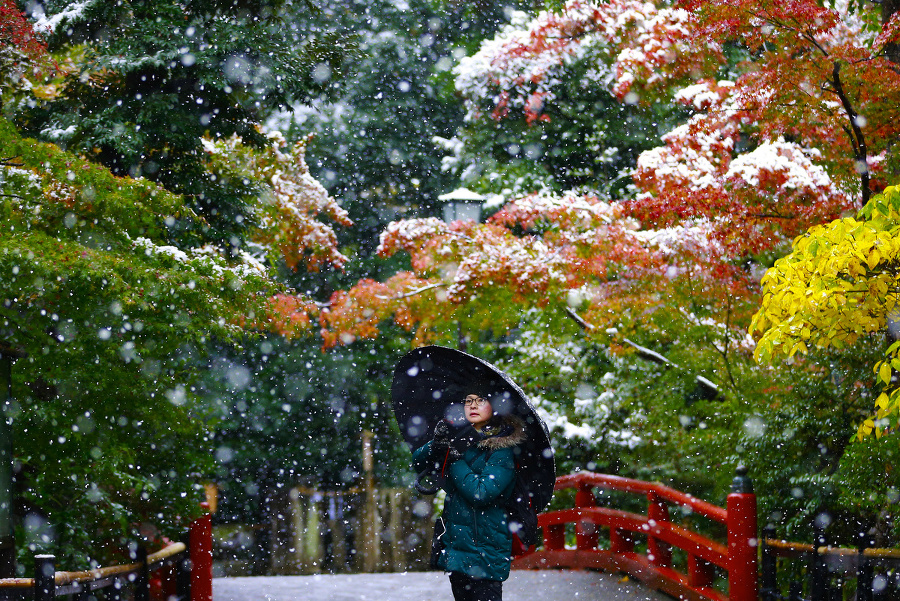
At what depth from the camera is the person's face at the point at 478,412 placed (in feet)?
15.0

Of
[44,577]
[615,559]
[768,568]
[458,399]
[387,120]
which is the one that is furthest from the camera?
[387,120]

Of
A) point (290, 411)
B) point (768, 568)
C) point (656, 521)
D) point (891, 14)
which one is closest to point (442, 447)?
point (768, 568)

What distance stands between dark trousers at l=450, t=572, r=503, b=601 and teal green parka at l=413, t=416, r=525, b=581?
6cm

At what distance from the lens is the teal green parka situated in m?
4.41

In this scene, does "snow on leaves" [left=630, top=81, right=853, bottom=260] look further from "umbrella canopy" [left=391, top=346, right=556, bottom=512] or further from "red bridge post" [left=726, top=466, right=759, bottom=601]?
"umbrella canopy" [left=391, top=346, right=556, bottom=512]

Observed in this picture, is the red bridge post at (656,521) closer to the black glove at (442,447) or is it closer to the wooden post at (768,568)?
the wooden post at (768,568)

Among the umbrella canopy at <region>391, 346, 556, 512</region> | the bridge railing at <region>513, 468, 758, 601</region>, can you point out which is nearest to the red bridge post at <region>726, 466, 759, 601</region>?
the bridge railing at <region>513, 468, 758, 601</region>

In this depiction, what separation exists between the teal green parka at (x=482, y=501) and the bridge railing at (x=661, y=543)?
2.79 m

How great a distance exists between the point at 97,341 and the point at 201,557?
2271mm

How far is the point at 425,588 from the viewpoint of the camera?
895 centimetres

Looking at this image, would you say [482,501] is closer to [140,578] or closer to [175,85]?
[140,578]

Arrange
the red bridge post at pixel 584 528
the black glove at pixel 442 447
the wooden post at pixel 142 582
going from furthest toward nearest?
the red bridge post at pixel 584 528 < the wooden post at pixel 142 582 < the black glove at pixel 442 447

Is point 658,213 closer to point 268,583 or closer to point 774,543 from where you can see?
point 774,543

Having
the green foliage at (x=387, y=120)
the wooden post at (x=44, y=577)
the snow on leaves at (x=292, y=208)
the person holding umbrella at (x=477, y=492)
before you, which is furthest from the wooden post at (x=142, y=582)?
Result: the green foliage at (x=387, y=120)
